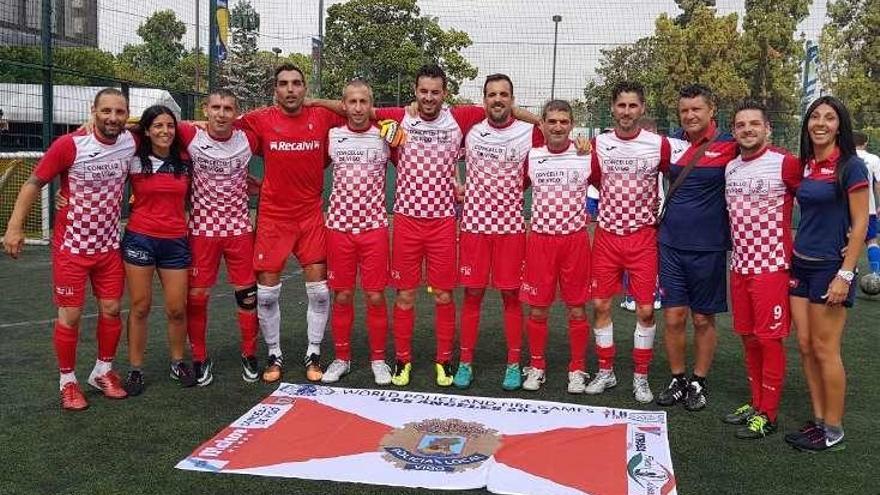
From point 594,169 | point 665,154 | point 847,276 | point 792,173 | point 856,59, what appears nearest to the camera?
point 847,276

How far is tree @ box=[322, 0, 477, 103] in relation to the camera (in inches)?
1315

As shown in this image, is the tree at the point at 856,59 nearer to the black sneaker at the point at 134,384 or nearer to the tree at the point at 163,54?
the black sneaker at the point at 134,384

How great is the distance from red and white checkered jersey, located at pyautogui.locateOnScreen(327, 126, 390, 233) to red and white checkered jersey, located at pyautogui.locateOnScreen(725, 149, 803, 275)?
7.51 ft

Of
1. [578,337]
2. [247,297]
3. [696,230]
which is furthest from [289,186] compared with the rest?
[696,230]

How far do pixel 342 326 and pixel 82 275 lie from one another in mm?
1709

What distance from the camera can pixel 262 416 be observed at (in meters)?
4.52

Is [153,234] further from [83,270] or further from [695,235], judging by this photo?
[695,235]

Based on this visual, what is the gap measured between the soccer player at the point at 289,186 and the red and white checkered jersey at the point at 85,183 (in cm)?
93

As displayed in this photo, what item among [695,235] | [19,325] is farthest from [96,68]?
[695,235]

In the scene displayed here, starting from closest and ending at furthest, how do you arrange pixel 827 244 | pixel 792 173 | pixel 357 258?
pixel 827 244 → pixel 792 173 → pixel 357 258

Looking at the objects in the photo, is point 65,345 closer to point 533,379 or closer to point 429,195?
point 429,195

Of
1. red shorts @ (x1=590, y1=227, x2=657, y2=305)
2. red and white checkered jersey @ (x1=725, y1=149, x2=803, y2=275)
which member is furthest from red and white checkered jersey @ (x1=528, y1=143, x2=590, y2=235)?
red and white checkered jersey @ (x1=725, y1=149, x2=803, y2=275)

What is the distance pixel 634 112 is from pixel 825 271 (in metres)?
1.53

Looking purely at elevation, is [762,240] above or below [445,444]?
above
